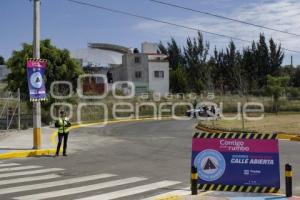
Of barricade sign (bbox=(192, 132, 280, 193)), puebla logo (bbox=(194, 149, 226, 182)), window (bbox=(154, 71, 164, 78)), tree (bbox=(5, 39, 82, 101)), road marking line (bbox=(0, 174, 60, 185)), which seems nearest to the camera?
barricade sign (bbox=(192, 132, 280, 193))

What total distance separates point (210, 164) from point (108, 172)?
4.48 m

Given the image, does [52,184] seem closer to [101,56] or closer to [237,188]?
[237,188]

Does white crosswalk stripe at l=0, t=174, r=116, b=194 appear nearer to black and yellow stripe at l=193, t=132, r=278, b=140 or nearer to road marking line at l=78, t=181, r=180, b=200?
road marking line at l=78, t=181, r=180, b=200

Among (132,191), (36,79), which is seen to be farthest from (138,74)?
(132,191)

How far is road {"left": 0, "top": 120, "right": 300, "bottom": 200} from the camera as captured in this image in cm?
1189

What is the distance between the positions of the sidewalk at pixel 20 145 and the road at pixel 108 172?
0.95 meters

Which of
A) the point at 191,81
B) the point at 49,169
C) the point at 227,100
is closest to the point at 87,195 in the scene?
the point at 49,169

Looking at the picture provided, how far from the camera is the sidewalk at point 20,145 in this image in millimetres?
19875

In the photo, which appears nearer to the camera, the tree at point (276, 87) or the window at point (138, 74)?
the tree at point (276, 87)

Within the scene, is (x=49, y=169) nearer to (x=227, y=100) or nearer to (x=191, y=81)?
(x=227, y=100)

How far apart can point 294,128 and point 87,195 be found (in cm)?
2322

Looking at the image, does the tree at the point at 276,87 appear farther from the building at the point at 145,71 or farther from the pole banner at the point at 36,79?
the pole banner at the point at 36,79

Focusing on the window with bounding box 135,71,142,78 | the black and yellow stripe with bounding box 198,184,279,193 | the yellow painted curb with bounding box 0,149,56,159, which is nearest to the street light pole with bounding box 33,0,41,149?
the yellow painted curb with bounding box 0,149,56,159

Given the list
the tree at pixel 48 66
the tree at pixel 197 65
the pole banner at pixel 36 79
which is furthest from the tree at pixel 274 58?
the pole banner at pixel 36 79
